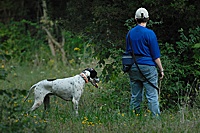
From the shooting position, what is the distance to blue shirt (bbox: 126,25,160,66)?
776 cm

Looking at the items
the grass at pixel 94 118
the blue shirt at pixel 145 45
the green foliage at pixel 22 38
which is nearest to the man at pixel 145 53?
the blue shirt at pixel 145 45

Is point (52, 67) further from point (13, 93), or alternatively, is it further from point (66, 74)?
point (13, 93)

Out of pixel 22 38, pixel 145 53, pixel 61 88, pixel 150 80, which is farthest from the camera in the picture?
pixel 22 38

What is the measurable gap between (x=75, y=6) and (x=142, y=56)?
3.29 meters

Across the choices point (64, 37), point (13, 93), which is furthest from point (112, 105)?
point (64, 37)

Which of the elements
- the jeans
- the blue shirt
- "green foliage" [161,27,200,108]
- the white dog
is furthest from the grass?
the blue shirt

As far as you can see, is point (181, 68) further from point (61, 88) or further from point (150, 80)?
point (61, 88)

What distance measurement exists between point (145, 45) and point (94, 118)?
1.47 m

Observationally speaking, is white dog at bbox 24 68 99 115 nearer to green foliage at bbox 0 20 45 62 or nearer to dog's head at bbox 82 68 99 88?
dog's head at bbox 82 68 99 88

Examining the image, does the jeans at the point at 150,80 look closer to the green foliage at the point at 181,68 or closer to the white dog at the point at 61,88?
the green foliage at the point at 181,68

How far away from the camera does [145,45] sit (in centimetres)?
784

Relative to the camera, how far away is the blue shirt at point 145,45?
776 cm

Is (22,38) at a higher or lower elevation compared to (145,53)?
lower

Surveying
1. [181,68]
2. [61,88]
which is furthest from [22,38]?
[181,68]
